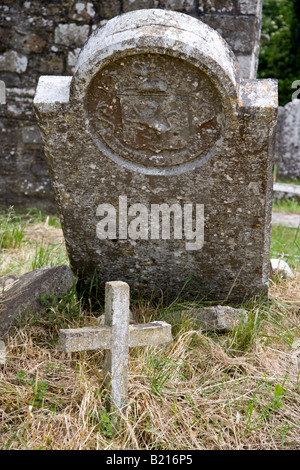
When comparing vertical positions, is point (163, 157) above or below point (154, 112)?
below

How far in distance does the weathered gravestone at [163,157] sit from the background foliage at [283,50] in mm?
9923

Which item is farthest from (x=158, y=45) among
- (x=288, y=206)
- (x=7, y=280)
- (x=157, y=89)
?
(x=288, y=206)

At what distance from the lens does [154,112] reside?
2.18 m

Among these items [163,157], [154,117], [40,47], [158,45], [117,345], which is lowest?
[117,345]

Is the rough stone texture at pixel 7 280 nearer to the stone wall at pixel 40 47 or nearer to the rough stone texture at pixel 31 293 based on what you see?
the rough stone texture at pixel 31 293

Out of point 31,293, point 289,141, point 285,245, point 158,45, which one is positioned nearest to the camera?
point 158,45

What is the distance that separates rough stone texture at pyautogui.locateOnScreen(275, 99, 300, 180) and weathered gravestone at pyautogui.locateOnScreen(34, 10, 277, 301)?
502 centimetres

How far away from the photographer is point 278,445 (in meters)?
1.84

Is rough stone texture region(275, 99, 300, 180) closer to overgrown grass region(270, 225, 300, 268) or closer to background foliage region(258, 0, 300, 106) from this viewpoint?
overgrown grass region(270, 225, 300, 268)

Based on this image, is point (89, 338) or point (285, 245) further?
point (285, 245)

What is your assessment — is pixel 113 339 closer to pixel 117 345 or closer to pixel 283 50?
pixel 117 345

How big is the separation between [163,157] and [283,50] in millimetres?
11156

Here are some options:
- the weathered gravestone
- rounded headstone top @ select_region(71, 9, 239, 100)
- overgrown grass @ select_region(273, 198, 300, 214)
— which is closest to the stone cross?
the weathered gravestone

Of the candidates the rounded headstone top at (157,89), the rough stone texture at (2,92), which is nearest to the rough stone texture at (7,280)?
the rounded headstone top at (157,89)
